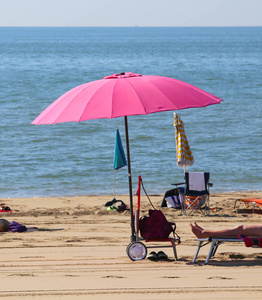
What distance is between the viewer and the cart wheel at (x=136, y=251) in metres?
6.18

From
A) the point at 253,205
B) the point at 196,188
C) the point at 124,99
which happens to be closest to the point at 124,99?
the point at 124,99

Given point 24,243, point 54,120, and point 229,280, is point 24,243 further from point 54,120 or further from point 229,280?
point 229,280

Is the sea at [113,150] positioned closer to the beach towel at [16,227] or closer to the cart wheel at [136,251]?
the beach towel at [16,227]

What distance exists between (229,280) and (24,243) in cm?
313

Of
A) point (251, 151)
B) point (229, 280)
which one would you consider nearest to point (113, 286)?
point (229, 280)

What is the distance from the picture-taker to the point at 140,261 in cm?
616

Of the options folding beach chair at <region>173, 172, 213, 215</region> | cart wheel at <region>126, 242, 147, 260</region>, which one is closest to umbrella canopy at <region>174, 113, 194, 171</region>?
folding beach chair at <region>173, 172, 213, 215</region>

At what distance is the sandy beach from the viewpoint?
4.91 metres

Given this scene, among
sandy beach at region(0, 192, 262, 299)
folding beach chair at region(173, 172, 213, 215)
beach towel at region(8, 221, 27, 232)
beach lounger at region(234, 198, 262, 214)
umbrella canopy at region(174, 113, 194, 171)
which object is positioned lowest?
sandy beach at region(0, 192, 262, 299)

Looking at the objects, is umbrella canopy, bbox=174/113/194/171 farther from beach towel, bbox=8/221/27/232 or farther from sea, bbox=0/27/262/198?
beach towel, bbox=8/221/27/232

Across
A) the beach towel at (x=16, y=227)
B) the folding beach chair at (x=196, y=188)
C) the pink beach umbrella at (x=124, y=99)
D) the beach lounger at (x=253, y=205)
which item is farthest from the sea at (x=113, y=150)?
the pink beach umbrella at (x=124, y=99)

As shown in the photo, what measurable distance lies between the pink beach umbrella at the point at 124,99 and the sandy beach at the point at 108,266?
1.50 metres

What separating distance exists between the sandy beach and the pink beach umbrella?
1495 millimetres

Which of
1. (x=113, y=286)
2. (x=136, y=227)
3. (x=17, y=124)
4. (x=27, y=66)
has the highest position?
(x=27, y=66)
